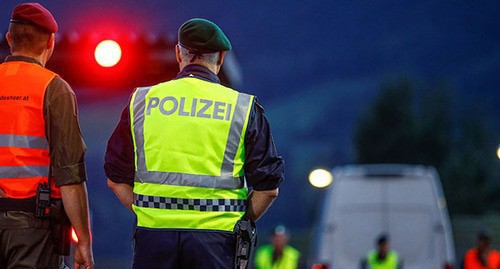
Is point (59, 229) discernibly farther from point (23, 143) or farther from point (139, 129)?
point (139, 129)

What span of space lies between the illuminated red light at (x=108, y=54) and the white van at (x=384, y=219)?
6331mm

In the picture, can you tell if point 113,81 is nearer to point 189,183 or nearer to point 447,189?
point 189,183

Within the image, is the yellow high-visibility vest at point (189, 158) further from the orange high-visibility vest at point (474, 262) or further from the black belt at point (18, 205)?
the orange high-visibility vest at point (474, 262)

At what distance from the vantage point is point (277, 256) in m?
16.9

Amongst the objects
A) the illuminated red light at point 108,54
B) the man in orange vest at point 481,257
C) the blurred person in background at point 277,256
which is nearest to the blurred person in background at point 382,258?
the blurred person in background at point 277,256

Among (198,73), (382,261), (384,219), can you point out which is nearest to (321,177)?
(384,219)

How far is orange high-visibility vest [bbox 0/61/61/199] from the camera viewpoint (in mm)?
5133

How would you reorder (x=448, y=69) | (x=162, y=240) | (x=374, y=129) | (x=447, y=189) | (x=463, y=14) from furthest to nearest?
(x=463, y=14)
(x=448, y=69)
(x=374, y=129)
(x=447, y=189)
(x=162, y=240)

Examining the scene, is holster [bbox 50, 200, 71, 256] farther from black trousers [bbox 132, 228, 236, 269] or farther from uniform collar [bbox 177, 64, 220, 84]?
uniform collar [bbox 177, 64, 220, 84]

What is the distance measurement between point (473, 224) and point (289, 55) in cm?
11390

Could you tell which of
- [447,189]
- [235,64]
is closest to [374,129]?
[447,189]

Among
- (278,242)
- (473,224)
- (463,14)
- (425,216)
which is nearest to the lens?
(425,216)

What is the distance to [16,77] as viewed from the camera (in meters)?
5.28

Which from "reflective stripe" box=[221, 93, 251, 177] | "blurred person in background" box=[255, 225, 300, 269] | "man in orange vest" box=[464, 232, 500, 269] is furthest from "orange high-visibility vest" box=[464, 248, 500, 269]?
"reflective stripe" box=[221, 93, 251, 177]
